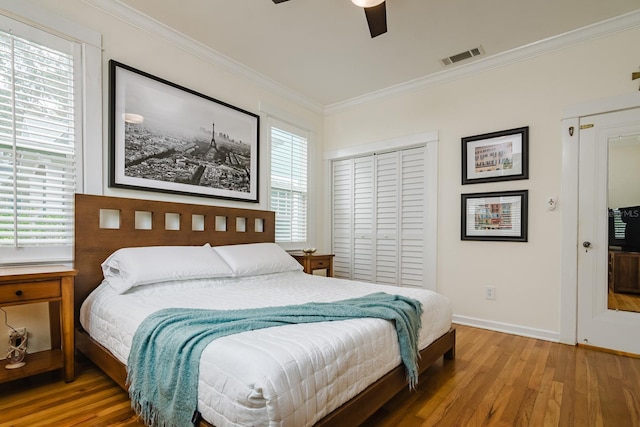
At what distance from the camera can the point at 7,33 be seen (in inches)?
83.1

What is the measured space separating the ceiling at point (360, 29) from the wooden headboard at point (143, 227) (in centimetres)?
156

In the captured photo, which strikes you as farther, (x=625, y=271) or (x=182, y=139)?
(x=182, y=139)

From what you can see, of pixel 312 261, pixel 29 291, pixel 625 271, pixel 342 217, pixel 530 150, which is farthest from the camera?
pixel 342 217

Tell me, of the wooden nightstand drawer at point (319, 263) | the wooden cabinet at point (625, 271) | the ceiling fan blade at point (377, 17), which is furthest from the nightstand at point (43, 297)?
the wooden cabinet at point (625, 271)

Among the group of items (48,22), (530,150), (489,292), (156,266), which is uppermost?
(48,22)

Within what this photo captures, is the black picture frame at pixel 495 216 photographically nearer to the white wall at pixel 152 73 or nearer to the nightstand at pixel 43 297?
the white wall at pixel 152 73

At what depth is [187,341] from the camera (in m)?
1.33

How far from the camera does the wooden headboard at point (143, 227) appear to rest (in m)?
2.34

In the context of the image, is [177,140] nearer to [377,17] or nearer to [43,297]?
[43,297]

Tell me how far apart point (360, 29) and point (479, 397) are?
9.46ft

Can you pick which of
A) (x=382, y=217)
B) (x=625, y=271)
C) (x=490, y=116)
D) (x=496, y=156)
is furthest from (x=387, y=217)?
(x=625, y=271)

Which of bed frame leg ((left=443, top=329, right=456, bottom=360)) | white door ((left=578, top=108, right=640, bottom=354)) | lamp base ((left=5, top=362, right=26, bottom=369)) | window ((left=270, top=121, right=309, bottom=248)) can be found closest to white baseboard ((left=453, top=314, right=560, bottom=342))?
white door ((left=578, top=108, right=640, bottom=354))

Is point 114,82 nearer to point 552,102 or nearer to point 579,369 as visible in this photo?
point 552,102

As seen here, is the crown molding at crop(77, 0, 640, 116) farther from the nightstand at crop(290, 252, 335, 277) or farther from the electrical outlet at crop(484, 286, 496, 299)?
the electrical outlet at crop(484, 286, 496, 299)
